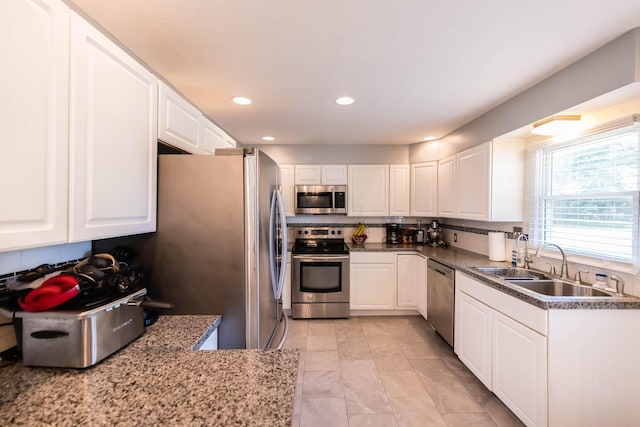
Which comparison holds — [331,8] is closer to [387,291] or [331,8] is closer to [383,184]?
[383,184]

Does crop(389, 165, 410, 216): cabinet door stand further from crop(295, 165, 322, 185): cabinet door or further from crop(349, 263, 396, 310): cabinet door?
crop(295, 165, 322, 185): cabinet door

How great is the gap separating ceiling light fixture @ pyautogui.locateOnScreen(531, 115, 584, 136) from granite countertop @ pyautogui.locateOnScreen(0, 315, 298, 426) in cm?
224

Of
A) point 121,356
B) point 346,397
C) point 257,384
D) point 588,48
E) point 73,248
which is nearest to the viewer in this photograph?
point 257,384

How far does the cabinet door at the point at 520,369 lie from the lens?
151 cm

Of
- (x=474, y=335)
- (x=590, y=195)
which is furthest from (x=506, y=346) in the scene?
(x=590, y=195)

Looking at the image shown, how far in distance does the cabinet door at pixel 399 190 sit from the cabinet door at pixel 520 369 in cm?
208

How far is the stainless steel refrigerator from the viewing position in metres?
1.45

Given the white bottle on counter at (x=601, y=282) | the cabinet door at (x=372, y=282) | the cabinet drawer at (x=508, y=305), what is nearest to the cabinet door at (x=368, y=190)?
the cabinet door at (x=372, y=282)

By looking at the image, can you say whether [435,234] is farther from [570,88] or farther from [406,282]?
[570,88]

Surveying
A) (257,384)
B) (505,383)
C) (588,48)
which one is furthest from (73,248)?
(588,48)

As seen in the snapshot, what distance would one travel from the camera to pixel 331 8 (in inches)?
47.6

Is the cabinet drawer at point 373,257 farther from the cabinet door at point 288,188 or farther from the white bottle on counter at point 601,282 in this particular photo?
the white bottle on counter at point 601,282

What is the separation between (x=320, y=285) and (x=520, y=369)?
7.03 ft

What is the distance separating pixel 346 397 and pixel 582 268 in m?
1.95
